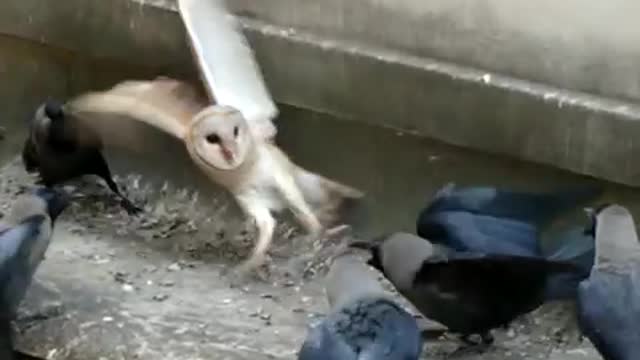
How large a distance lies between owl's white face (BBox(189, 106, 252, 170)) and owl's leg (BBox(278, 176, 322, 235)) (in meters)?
0.08

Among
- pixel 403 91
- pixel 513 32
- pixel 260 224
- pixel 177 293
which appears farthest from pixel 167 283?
pixel 513 32

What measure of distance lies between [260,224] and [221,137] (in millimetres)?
140

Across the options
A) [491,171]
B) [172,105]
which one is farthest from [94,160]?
[491,171]

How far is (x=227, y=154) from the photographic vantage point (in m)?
2.14

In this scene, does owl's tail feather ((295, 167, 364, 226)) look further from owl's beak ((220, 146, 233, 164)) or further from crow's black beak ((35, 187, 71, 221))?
crow's black beak ((35, 187, 71, 221))

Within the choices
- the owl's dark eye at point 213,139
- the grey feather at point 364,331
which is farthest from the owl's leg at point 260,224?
the grey feather at point 364,331

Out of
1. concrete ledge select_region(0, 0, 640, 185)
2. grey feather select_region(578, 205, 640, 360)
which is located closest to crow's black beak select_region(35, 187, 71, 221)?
concrete ledge select_region(0, 0, 640, 185)

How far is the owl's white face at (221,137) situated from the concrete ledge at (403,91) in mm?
220

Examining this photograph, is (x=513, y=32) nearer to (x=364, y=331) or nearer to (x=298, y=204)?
(x=298, y=204)

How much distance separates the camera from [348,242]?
2191mm

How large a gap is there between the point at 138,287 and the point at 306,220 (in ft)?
0.78

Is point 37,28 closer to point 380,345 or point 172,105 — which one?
point 172,105

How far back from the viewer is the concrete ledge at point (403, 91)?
7.11 ft

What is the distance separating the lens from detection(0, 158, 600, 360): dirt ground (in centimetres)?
205
